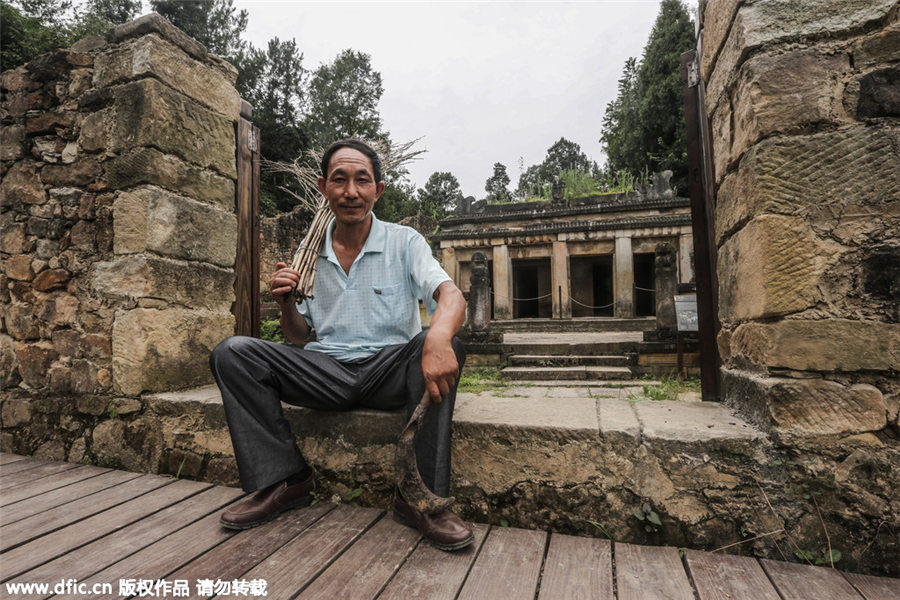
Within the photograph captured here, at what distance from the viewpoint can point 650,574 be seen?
4.20 feet

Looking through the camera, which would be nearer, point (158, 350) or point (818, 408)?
point (818, 408)

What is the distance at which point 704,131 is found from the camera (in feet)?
6.97

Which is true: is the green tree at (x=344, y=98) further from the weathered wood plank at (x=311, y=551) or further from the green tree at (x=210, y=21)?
the weathered wood plank at (x=311, y=551)

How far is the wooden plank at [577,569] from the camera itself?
1.19m

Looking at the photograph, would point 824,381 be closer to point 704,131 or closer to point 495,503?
point 495,503

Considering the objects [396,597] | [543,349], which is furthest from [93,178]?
[543,349]

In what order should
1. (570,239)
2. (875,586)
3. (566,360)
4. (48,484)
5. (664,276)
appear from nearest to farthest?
1. (875,586)
2. (48,484)
3. (566,360)
4. (664,276)
5. (570,239)

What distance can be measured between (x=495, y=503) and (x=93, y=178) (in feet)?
8.43

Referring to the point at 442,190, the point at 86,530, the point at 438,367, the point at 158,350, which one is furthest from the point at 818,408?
the point at 442,190

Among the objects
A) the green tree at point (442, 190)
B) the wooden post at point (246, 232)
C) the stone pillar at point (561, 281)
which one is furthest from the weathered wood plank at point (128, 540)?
the green tree at point (442, 190)

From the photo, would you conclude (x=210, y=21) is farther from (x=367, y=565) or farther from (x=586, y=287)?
(x=367, y=565)

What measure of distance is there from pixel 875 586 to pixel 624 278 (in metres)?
13.8

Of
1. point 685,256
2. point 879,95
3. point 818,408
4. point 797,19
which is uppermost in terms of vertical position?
point 685,256

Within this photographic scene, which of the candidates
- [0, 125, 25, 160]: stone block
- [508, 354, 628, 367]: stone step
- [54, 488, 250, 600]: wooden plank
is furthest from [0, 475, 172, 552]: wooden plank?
[508, 354, 628, 367]: stone step
